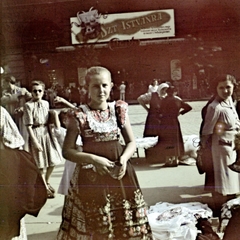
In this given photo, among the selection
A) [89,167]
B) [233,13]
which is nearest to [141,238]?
[89,167]

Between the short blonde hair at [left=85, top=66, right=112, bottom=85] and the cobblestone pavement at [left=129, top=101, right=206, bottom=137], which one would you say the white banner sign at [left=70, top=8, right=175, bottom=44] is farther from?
the cobblestone pavement at [left=129, top=101, right=206, bottom=137]

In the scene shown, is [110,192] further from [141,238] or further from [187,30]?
[187,30]

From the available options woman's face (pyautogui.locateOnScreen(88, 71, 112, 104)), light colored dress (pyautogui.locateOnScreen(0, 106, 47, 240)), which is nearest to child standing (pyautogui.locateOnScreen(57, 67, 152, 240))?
woman's face (pyautogui.locateOnScreen(88, 71, 112, 104))

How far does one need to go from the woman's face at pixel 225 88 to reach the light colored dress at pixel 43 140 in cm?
86

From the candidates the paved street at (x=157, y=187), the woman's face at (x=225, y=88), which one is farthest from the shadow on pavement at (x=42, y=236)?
the woman's face at (x=225, y=88)

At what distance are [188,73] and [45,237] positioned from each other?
1.12 m

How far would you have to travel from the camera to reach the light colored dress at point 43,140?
216 cm

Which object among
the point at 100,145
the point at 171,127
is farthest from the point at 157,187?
the point at 100,145

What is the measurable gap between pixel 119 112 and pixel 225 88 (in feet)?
1.86

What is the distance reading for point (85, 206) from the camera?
1.84 m

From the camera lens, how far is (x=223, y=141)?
2152 millimetres

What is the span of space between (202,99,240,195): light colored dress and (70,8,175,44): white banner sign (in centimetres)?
46

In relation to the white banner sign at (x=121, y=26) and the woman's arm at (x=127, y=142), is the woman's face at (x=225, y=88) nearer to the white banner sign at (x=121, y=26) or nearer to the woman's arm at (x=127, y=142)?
the white banner sign at (x=121, y=26)

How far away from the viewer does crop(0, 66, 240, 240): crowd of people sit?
180 centimetres
